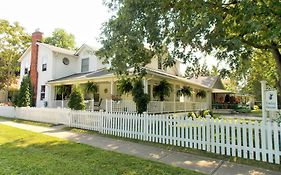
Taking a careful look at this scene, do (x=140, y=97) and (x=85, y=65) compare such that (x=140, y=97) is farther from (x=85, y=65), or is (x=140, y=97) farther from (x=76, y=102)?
(x=85, y=65)

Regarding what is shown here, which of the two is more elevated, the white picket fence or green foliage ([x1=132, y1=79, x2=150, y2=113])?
green foliage ([x1=132, y1=79, x2=150, y2=113])

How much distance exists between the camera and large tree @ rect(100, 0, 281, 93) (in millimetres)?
7879

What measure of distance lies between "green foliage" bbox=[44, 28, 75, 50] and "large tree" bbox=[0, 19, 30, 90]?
1566cm

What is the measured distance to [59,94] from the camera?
78.5ft

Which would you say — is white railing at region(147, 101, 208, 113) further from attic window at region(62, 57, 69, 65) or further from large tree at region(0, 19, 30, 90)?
large tree at region(0, 19, 30, 90)

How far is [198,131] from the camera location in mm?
7977

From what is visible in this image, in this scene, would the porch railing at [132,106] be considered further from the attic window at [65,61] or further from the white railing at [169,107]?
the attic window at [65,61]

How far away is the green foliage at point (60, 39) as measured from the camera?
51.7 m

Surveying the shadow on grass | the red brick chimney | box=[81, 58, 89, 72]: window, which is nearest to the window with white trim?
the red brick chimney

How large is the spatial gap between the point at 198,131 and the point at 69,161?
14.7 feet

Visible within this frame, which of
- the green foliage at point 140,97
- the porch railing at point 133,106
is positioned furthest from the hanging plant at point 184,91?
the green foliage at point 140,97

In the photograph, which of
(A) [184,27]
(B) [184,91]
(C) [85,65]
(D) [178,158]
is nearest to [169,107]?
(B) [184,91]

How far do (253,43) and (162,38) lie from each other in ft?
14.7

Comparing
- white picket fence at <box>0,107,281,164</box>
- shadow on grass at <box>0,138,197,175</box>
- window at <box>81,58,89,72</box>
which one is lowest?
shadow on grass at <box>0,138,197,175</box>
